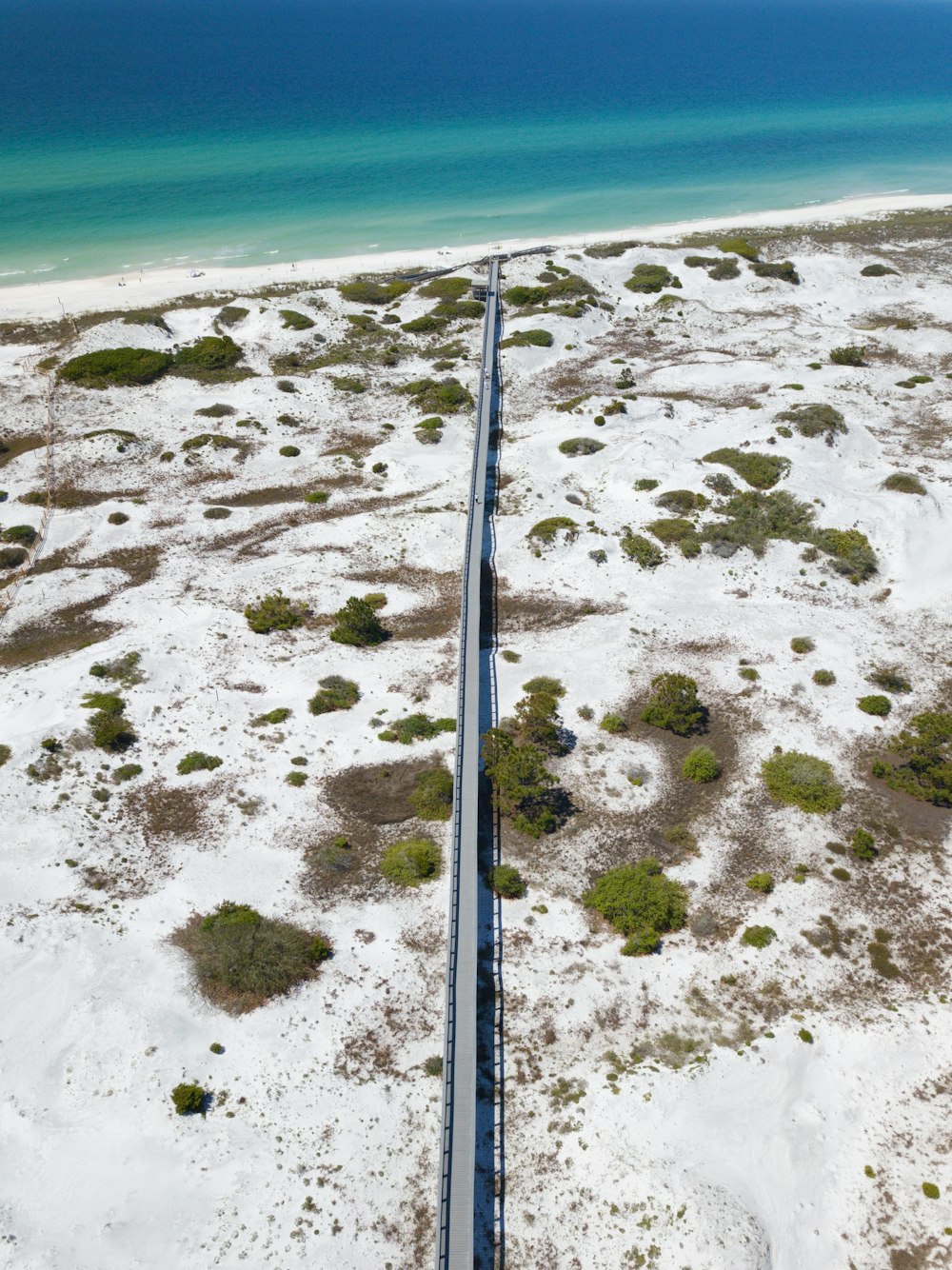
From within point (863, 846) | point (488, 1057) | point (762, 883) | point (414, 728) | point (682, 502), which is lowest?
point (488, 1057)

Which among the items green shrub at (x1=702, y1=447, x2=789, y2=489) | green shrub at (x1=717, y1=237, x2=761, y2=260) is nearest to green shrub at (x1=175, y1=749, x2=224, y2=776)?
green shrub at (x1=702, y1=447, x2=789, y2=489)

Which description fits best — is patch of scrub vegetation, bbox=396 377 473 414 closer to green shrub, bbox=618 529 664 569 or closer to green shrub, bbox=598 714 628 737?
green shrub, bbox=618 529 664 569

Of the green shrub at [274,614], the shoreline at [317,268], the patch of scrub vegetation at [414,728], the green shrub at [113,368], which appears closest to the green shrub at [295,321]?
the green shrub at [113,368]

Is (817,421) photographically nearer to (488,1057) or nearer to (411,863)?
(411,863)

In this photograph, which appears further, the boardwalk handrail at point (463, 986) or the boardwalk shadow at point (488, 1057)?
the boardwalk shadow at point (488, 1057)

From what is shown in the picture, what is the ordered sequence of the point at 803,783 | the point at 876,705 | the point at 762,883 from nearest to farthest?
the point at 762,883 < the point at 803,783 < the point at 876,705

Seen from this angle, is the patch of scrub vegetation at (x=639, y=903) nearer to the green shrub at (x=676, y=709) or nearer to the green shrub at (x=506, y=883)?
the green shrub at (x=506, y=883)

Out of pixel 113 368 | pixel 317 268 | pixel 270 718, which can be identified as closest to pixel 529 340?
pixel 113 368
